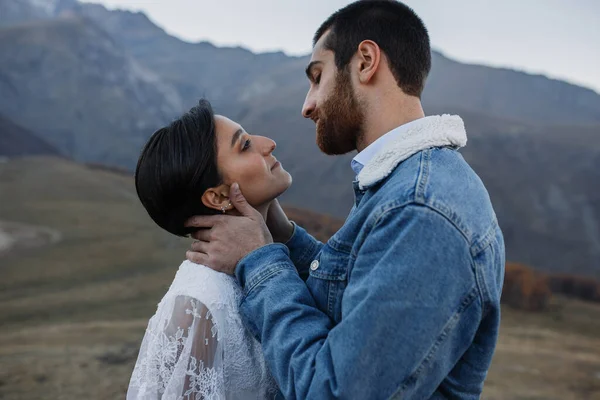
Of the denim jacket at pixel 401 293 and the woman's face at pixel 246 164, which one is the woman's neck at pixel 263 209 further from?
the denim jacket at pixel 401 293

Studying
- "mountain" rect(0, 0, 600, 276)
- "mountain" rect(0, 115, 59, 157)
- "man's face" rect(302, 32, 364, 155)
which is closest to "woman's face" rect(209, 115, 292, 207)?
"man's face" rect(302, 32, 364, 155)

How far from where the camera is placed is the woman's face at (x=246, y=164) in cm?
203


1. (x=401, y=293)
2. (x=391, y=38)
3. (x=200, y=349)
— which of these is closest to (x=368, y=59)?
(x=391, y=38)

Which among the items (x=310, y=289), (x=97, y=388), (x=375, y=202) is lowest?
(x=97, y=388)

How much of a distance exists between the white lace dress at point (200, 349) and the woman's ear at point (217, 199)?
0.25 m

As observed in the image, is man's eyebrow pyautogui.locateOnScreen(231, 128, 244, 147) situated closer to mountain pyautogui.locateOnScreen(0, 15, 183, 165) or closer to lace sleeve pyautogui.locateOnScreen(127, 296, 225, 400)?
lace sleeve pyautogui.locateOnScreen(127, 296, 225, 400)

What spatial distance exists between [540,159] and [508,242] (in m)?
6.13

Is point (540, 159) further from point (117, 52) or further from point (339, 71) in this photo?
point (117, 52)

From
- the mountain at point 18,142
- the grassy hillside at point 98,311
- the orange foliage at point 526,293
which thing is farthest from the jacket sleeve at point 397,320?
the mountain at point 18,142

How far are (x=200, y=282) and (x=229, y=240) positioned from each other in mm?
191

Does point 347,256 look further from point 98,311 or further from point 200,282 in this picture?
point 98,311

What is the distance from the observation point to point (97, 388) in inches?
245

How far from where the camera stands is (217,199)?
2012 mm

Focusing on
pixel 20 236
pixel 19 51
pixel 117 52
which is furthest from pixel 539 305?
pixel 117 52
